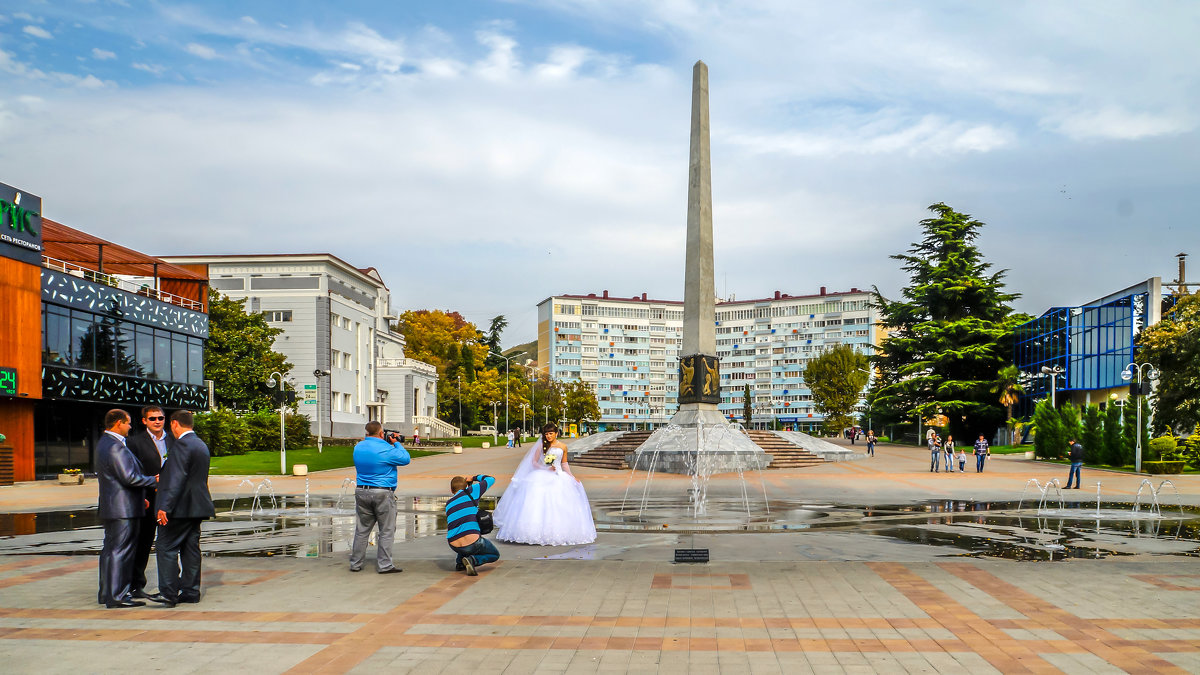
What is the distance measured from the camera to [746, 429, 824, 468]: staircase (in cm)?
4241

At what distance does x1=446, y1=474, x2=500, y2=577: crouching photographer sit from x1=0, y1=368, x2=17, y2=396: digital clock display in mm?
27430

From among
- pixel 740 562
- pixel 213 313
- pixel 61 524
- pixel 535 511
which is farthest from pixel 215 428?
pixel 740 562

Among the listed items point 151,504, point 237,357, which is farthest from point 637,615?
point 237,357

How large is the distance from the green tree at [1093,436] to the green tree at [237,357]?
153ft

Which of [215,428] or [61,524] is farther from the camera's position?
[215,428]

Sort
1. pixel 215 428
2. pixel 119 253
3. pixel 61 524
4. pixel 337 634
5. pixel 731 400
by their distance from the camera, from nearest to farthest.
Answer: pixel 337 634 → pixel 61 524 → pixel 119 253 → pixel 215 428 → pixel 731 400

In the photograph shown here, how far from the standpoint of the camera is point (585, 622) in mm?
8406

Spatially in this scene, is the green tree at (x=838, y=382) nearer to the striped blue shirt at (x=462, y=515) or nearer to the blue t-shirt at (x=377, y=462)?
the striped blue shirt at (x=462, y=515)

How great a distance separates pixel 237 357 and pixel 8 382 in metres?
28.2

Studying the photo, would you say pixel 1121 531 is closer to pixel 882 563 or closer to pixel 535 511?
pixel 882 563

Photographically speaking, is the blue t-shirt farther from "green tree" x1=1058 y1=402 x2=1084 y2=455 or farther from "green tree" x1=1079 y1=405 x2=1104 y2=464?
"green tree" x1=1058 y1=402 x2=1084 y2=455

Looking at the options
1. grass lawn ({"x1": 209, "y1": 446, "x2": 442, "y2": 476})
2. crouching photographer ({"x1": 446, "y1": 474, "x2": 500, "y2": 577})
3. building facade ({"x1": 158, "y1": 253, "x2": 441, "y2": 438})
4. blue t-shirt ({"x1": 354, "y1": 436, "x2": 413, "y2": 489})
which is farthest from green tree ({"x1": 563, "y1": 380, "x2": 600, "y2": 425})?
blue t-shirt ({"x1": 354, "y1": 436, "x2": 413, "y2": 489})

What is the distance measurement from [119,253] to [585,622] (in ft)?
139

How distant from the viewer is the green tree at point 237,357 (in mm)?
59438
